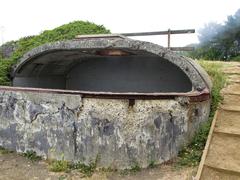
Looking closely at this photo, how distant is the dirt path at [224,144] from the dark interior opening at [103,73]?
4.51ft

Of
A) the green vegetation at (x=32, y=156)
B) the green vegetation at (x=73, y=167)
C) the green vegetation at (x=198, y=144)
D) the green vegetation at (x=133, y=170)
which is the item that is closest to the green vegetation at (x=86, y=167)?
the green vegetation at (x=73, y=167)

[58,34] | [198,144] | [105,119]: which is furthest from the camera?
[58,34]

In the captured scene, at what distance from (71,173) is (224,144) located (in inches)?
95.1

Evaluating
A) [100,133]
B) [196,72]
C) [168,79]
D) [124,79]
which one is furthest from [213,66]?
[100,133]

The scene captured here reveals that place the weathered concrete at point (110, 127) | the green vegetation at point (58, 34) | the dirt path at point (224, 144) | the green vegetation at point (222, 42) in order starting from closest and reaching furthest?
the dirt path at point (224, 144), the weathered concrete at point (110, 127), the green vegetation at point (58, 34), the green vegetation at point (222, 42)

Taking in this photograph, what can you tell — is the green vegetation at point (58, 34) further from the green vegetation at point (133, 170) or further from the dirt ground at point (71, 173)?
the green vegetation at point (133, 170)

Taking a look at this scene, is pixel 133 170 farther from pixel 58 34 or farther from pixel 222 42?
pixel 222 42

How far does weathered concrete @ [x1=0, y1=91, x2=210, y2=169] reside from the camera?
17.5 feet

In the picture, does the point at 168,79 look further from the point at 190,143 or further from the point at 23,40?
the point at 23,40

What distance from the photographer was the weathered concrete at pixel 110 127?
17.5 ft

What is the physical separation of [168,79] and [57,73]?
2808mm

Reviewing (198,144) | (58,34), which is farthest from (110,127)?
(58,34)

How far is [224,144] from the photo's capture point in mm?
5617

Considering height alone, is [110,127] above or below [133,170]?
above
